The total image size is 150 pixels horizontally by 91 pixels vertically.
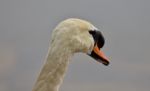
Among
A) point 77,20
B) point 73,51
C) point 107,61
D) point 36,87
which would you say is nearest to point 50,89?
point 36,87

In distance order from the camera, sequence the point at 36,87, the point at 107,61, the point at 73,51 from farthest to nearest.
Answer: the point at 107,61
the point at 73,51
the point at 36,87

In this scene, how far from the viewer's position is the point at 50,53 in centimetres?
561

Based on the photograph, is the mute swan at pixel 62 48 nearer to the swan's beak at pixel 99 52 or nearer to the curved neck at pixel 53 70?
the curved neck at pixel 53 70

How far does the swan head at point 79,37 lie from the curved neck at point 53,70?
0.09 metres

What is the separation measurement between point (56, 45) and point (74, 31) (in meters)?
0.35

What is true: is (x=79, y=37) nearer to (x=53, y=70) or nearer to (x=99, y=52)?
(x=53, y=70)

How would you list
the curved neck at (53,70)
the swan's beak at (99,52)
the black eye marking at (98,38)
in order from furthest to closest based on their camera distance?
the swan's beak at (99,52) < the black eye marking at (98,38) < the curved neck at (53,70)

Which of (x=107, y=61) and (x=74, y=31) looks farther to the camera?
(x=107, y=61)

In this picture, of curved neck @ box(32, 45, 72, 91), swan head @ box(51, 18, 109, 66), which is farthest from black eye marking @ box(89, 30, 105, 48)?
curved neck @ box(32, 45, 72, 91)

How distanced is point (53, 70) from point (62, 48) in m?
0.27

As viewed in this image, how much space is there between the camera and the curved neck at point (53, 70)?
5.50m

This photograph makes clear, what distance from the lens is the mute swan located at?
18.1 feet

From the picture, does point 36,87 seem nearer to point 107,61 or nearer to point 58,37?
point 58,37

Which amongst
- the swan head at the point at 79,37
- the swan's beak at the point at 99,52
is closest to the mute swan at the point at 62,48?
the swan head at the point at 79,37
